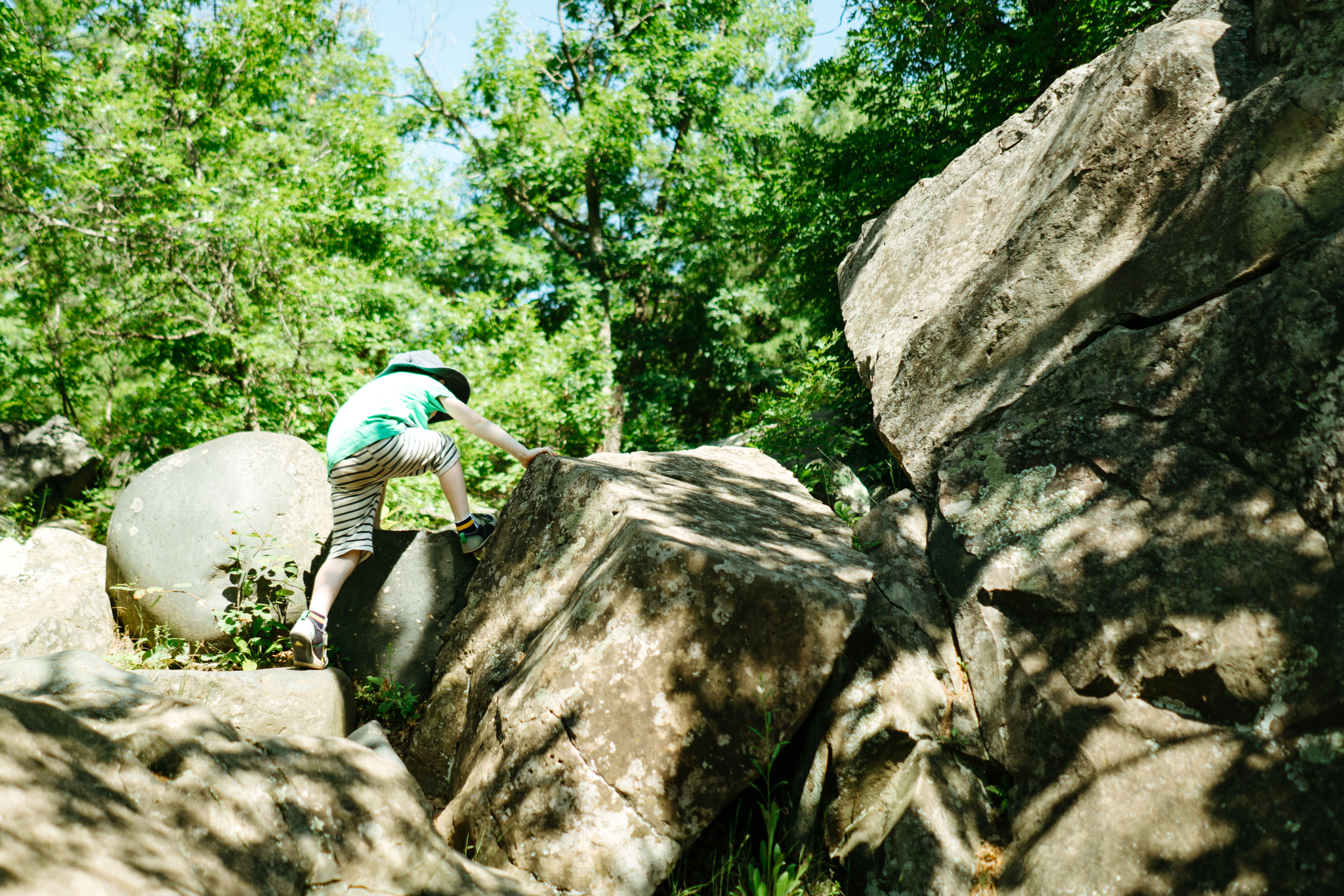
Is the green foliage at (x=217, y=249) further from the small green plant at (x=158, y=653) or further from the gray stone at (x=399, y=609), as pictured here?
the gray stone at (x=399, y=609)

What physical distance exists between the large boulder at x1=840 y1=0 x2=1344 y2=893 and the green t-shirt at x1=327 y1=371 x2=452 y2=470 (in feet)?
9.74

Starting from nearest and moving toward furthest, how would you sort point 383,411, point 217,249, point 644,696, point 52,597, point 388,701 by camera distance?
point 644,696
point 388,701
point 383,411
point 52,597
point 217,249

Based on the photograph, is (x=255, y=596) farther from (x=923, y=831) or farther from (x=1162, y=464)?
(x=1162, y=464)

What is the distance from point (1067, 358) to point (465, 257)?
13036 millimetres

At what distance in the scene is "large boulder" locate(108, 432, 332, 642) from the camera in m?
5.03

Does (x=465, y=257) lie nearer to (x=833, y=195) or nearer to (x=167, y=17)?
(x=167, y=17)

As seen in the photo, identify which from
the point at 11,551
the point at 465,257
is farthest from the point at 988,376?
the point at 465,257

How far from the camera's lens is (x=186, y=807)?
2240 millimetres

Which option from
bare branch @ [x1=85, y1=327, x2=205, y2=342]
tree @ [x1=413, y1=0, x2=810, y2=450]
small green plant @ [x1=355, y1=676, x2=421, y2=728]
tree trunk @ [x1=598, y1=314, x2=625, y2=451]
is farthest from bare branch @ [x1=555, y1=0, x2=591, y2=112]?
small green plant @ [x1=355, y1=676, x2=421, y2=728]

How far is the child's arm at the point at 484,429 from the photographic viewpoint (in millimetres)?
A: 4555

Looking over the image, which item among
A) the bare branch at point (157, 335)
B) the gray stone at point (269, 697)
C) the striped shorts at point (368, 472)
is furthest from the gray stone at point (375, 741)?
the bare branch at point (157, 335)

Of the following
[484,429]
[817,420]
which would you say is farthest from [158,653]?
[817,420]

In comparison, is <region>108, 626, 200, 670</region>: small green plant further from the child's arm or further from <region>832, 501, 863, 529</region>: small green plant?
<region>832, 501, 863, 529</region>: small green plant

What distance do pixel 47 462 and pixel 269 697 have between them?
813cm
